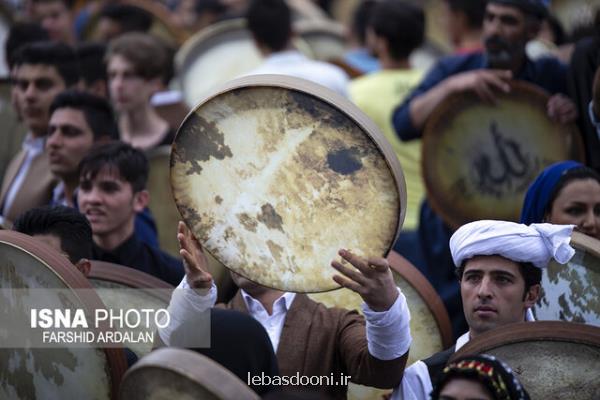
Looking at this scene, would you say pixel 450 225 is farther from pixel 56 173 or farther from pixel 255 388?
pixel 255 388

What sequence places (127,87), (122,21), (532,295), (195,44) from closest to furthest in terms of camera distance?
(532,295) < (127,87) < (195,44) < (122,21)

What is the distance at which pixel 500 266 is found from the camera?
5281mm

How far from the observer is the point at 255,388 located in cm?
488

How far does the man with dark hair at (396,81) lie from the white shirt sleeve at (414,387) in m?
3.25

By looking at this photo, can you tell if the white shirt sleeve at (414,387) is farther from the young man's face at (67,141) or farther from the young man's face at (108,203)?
the young man's face at (67,141)

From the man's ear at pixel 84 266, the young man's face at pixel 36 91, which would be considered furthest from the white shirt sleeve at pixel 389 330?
the young man's face at pixel 36 91

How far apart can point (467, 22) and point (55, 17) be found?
195 inches

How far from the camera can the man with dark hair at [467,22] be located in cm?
836

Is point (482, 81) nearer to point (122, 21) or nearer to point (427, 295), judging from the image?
point (427, 295)

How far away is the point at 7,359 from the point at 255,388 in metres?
0.91

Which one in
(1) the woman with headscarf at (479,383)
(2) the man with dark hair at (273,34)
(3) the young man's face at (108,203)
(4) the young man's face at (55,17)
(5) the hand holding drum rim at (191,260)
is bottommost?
(1) the woman with headscarf at (479,383)

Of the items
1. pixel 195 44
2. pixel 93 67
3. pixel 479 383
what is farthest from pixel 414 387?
pixel 195 44

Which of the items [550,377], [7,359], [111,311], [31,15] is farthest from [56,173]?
[31,15]

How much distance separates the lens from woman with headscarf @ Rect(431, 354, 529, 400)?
4.32 meters
